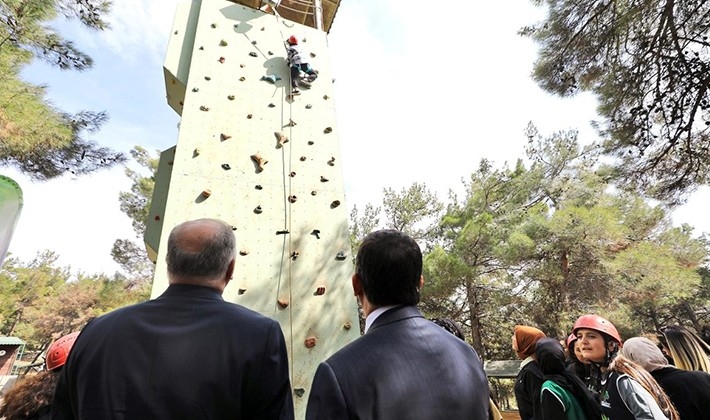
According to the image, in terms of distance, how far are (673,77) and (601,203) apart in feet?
24.2

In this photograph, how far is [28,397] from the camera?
1316 millimetres

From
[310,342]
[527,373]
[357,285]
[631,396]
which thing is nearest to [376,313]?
[357,285]

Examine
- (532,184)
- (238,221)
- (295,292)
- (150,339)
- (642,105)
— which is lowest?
(150,339)

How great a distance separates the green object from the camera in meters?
2.63

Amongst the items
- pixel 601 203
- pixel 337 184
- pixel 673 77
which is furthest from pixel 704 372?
pixel 601 203

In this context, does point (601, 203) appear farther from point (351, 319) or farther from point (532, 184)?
point (351, 319)

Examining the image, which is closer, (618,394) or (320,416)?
(320,416)

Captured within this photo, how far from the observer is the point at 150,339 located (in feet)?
2.96

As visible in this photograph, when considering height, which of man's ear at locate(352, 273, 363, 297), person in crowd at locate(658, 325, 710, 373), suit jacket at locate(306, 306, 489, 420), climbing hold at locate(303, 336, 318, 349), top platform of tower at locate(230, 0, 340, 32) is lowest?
person in crowd at locate(658, 325, 710, 373)

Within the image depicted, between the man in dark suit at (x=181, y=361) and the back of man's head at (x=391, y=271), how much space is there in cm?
30

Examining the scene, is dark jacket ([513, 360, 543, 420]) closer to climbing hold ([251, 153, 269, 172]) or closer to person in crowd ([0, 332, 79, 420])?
person in crowd ([0, 332, 79, 420])

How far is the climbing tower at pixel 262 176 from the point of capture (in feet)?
9.27

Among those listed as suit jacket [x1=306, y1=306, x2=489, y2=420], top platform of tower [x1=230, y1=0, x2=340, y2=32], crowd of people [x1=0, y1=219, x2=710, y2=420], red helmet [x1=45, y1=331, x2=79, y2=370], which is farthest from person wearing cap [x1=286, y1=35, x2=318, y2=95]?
suit jacket [x1=306, y1=306, x2=489, y2=420]

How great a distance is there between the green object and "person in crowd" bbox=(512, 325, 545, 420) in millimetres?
3713
